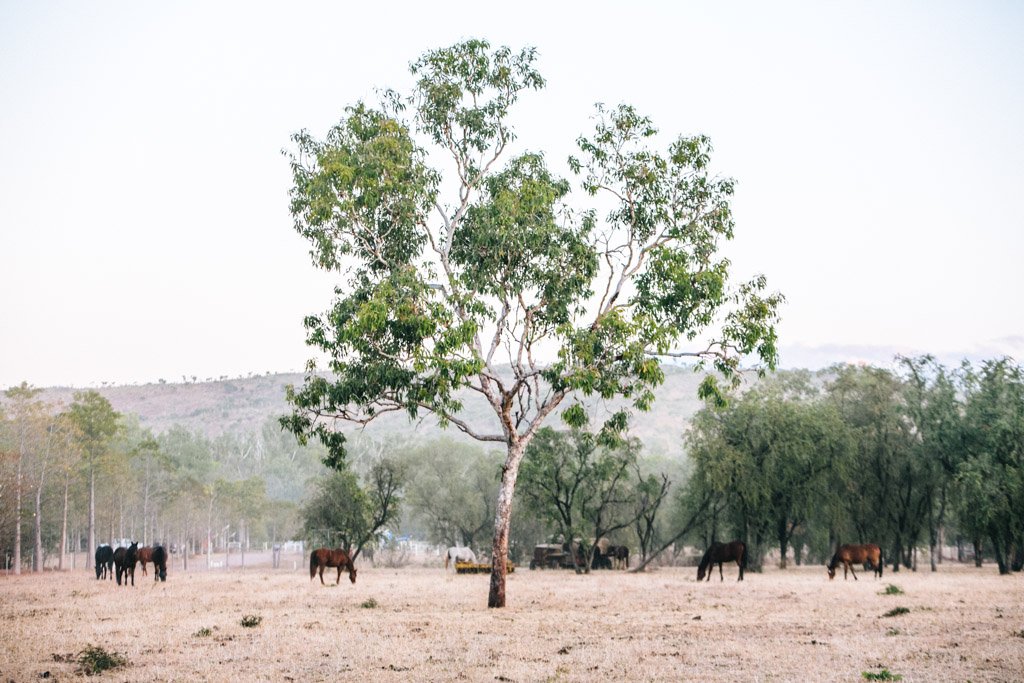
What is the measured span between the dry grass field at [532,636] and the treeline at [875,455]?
1417 cm

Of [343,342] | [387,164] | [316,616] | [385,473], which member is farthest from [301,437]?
[385,473]

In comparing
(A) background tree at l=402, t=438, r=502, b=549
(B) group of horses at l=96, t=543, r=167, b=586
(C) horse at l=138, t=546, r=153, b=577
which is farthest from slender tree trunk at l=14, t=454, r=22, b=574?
(A) background tree at l=402, t=438, r=502, b=549

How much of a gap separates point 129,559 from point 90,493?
28801 millimetres

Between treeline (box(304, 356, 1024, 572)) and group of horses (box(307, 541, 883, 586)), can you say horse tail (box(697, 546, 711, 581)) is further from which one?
treeline (box(304, 356, 1024, 572))

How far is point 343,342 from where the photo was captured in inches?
959

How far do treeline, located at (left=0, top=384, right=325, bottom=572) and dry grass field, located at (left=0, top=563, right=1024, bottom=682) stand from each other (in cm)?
2574

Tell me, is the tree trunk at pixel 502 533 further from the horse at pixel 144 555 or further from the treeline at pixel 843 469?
the horse at pixel 144 555

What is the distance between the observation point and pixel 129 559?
37375 millimetres

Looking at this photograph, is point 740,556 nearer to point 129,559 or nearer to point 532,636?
point 532,636

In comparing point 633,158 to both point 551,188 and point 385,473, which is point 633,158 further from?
point 385,473

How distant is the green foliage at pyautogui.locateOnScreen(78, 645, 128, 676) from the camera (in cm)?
1306

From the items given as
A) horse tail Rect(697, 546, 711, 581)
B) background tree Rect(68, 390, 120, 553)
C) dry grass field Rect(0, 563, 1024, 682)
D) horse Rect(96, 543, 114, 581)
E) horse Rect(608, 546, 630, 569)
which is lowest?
horse Rect(608, 546, 630, 569)

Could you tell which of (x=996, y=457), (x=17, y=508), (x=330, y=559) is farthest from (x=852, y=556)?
(x=17, y=508)

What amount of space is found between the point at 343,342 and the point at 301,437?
3740mm
